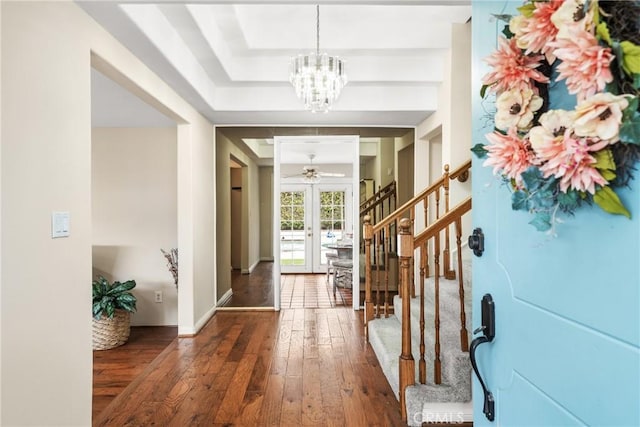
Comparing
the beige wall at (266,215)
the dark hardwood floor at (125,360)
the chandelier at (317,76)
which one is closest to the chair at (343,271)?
the dark hardwood floor at (125,360)

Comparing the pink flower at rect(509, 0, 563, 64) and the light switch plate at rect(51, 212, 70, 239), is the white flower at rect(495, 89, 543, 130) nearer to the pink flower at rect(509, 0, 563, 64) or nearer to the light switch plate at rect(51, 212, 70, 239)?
the pink flower at rect(509, 0, 563, 64)

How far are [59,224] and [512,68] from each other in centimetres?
190

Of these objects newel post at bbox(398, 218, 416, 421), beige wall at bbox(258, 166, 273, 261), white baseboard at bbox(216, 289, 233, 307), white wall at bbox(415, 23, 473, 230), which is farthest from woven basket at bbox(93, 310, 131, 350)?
beige wall at bbox(258, 166, 273, 261)

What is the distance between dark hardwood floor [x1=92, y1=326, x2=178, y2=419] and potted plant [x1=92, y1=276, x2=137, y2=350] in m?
0.09

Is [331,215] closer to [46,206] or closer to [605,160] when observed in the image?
[46,206]

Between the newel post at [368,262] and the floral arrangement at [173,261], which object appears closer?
the newel post at [368,262]

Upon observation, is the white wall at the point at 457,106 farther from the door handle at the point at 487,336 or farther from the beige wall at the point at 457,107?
the door handle at the point at 487,336

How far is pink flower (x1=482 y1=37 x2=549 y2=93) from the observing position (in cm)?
92

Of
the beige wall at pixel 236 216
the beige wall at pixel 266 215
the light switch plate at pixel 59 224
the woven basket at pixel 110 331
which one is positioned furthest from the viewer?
the beige wall at pixel 266 215

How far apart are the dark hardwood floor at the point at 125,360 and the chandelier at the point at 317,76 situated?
8.74 feet

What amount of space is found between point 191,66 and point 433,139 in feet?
9.47

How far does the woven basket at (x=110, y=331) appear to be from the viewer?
371 cm

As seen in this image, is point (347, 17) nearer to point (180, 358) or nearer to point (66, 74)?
point (66, 74)

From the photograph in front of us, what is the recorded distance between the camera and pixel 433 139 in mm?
4590
